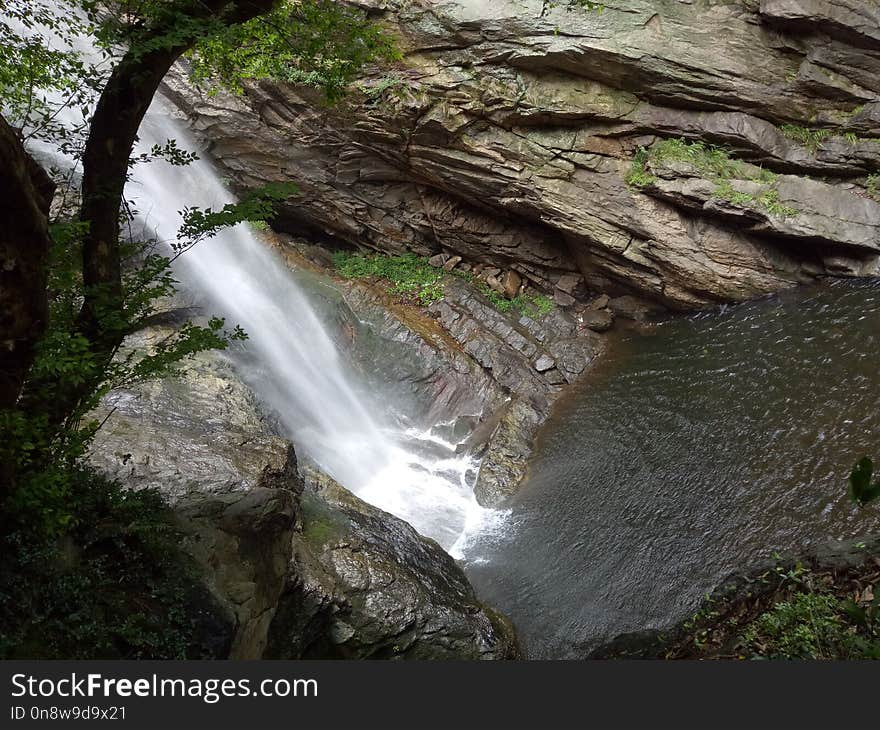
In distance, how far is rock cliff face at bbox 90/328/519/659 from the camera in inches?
212

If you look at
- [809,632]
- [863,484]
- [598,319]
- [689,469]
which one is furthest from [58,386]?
[598,319]

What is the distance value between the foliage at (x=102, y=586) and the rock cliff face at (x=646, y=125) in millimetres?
10300

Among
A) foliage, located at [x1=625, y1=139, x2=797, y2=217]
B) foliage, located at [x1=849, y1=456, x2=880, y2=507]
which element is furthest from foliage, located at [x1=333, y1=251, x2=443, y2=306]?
foliage, located at [x1=849, y1=456, x2=880, y2=507]

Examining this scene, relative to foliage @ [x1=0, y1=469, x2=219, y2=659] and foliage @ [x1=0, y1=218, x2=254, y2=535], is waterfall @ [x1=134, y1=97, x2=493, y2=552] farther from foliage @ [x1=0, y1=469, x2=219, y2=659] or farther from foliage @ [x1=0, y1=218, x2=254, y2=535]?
foliage @ [x1=0, y1=218, x2=254, y2=535]

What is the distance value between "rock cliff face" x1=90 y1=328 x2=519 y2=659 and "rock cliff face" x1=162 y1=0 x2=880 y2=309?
26.1ft

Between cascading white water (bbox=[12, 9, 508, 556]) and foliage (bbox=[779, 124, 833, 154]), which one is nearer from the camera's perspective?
cascading white water (bbox=[12, 9, 508, 556])

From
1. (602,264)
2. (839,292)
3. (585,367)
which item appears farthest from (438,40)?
(839,292)

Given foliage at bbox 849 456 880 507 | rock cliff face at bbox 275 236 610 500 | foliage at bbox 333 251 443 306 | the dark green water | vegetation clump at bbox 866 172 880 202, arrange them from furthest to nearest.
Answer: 1. foliage at bbox 333 251 443 306
2. rock cliff face at bbox 275 236 610 500
3. vegetation clump at bbox 866 172 880 202
4. the dark green water
5. foliage at bbox 849 456 880 507

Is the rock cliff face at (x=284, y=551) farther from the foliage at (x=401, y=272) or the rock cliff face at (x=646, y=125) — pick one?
the rock cliff face at (x=646, y=125)

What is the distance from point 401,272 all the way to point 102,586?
11694mm

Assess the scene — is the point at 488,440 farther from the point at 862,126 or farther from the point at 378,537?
the point at 862,126

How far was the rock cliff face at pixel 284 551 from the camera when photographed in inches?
212

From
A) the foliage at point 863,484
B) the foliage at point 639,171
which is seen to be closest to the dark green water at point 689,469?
the foliage at point 639,171

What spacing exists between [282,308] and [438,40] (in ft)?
21.7
